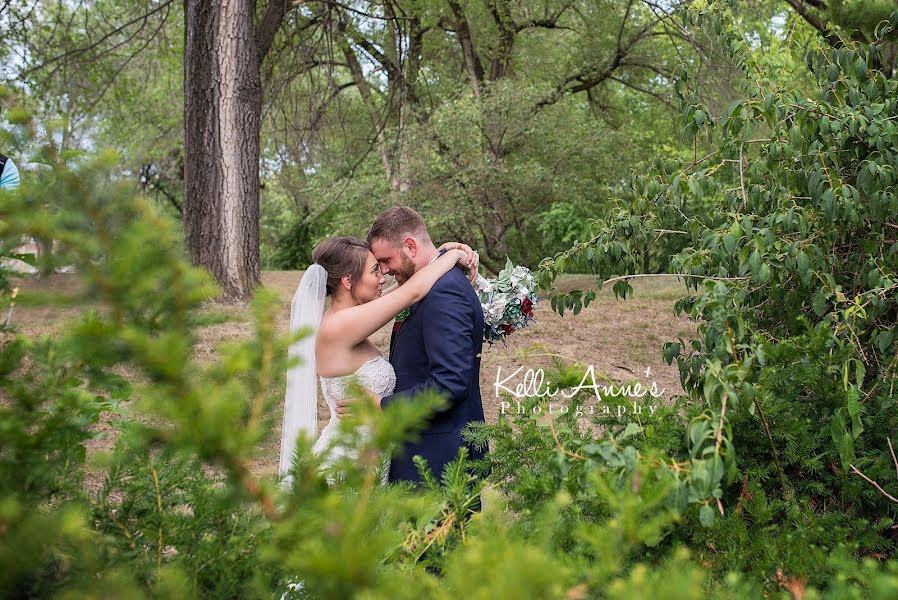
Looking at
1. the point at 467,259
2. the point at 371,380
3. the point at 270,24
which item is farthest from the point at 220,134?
the point at 467,259

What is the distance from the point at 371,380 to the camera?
3.95 meters

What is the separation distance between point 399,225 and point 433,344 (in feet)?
2.38

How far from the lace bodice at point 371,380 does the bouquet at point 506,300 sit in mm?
523

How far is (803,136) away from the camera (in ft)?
11.3

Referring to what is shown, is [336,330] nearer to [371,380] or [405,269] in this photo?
[371,380]

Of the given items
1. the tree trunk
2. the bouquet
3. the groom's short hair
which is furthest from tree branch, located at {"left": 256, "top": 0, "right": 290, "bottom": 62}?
the bouquet

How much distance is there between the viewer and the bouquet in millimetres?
4031

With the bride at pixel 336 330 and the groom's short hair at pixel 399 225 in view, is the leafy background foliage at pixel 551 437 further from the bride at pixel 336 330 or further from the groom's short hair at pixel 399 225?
the bride at pixel 336 330

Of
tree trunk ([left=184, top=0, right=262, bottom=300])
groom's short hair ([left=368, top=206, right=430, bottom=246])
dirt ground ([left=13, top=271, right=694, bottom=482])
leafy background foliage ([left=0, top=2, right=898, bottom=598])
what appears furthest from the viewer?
tree trunk ([left=184, top=0, right=262, bottom=300])

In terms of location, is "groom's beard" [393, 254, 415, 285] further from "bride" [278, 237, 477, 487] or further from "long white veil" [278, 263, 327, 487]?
"long white veil" [278, 263, 327, 487]

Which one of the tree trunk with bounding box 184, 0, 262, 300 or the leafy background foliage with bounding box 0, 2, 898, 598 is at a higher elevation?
the tree trunk with bounding box 184, 0, 262, 300

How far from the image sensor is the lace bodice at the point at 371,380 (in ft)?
13.0

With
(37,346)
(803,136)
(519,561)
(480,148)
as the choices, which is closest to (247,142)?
(480,148)

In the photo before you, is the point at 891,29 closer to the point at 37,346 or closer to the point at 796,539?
the point at 796,539
